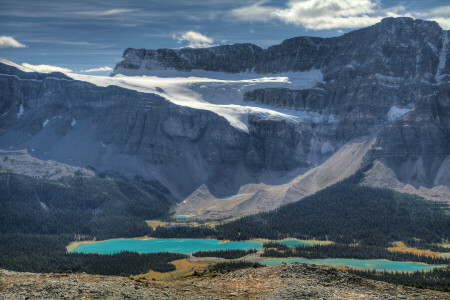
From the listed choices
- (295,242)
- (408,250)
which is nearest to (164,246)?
(295,242)

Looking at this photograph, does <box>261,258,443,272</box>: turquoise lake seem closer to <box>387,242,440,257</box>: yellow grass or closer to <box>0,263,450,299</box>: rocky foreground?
<box>387,242,440,257</box>: yellow grass

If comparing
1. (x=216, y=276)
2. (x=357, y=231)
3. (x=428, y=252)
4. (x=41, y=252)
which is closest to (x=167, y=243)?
(x=41, y=252)

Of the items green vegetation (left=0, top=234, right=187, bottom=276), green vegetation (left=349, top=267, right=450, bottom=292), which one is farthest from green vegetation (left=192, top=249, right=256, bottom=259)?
green vegetation (left=349, top=267, right=450, bottom=292)

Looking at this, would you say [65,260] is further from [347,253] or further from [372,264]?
[372,264]

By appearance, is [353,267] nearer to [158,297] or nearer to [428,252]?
[428,252]

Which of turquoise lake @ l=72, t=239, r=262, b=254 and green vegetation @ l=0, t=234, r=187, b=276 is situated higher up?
green vegetation @ l=0, t=234, r=187, b=276

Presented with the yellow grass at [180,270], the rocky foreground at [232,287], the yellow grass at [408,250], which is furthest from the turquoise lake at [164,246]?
the rocky foreground at [232,287]
